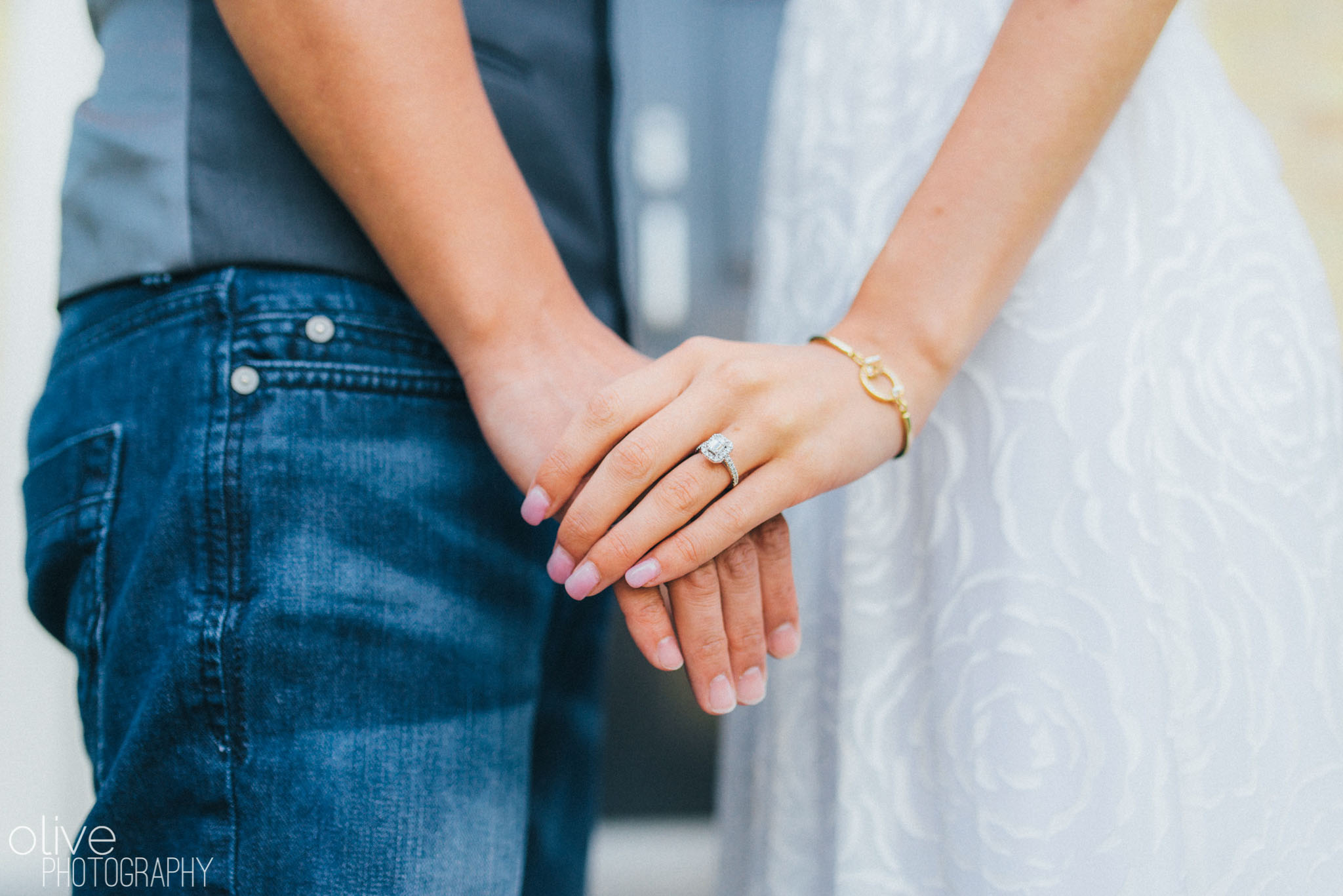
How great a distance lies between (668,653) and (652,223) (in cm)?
129

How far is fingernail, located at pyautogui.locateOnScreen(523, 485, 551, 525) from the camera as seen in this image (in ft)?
1.55

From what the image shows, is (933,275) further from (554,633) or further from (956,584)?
(554,633)

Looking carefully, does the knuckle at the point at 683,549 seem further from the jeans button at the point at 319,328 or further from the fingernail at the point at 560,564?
the jeans button at the point at 319,328

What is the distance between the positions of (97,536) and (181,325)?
150 millimetres

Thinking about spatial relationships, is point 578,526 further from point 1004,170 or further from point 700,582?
point 1004,170

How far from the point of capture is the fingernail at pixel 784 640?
54 cm

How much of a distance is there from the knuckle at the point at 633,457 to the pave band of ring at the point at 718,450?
0.03 meters

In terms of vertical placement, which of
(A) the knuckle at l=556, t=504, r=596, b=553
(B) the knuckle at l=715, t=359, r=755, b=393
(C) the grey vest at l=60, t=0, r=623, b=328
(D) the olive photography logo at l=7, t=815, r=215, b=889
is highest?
(C) the grey vest at l=60, t=0, r=623, b=328

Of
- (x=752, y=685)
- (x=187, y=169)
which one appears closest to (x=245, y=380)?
(x=187, y=169)

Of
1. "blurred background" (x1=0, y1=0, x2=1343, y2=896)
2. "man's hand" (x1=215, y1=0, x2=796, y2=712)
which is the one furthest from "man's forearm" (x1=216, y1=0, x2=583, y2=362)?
"blurred background" (x1=0, y1=0, x2=1343, y2=896)

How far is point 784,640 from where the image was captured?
536 mm

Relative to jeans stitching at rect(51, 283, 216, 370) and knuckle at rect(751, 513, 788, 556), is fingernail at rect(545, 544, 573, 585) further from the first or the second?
jeans stitching at rect(51, 283, 216, 370)

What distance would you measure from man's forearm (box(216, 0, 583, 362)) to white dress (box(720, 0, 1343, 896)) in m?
0.30

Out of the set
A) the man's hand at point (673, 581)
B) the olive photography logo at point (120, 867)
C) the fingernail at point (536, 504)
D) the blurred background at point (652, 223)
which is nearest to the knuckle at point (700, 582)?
the man's hand at point (673, 581)
